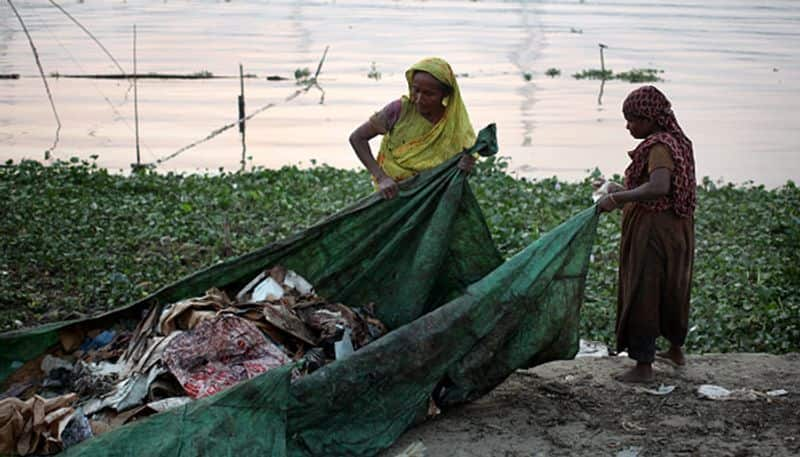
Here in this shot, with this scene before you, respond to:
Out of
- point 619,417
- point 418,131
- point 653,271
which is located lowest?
point 619,417

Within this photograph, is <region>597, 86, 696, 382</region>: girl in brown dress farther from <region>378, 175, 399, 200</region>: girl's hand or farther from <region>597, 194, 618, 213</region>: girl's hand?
<region>378, 175, 399, 200</region>: girl's hand

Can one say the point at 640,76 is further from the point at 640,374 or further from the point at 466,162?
the point at 466,162

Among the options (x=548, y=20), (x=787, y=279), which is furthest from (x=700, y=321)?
(x=548, y=20)

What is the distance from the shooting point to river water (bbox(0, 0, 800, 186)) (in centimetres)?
1200

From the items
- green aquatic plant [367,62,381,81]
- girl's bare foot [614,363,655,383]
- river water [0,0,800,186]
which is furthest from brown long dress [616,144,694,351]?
green aquatic plant [367,62,381,81]

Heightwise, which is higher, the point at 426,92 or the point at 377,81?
the point at 426,92

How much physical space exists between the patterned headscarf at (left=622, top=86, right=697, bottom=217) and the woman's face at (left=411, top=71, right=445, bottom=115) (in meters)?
0.81

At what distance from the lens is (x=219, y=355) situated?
3.96 metres

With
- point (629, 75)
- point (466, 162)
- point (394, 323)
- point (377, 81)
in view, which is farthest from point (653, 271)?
point (629, 75)

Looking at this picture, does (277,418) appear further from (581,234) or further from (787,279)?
(787,279)

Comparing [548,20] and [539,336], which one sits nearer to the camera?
[539,336]

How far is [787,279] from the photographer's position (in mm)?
6168

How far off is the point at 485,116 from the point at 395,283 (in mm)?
9672

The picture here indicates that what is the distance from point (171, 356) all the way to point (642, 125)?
7.09 feet
